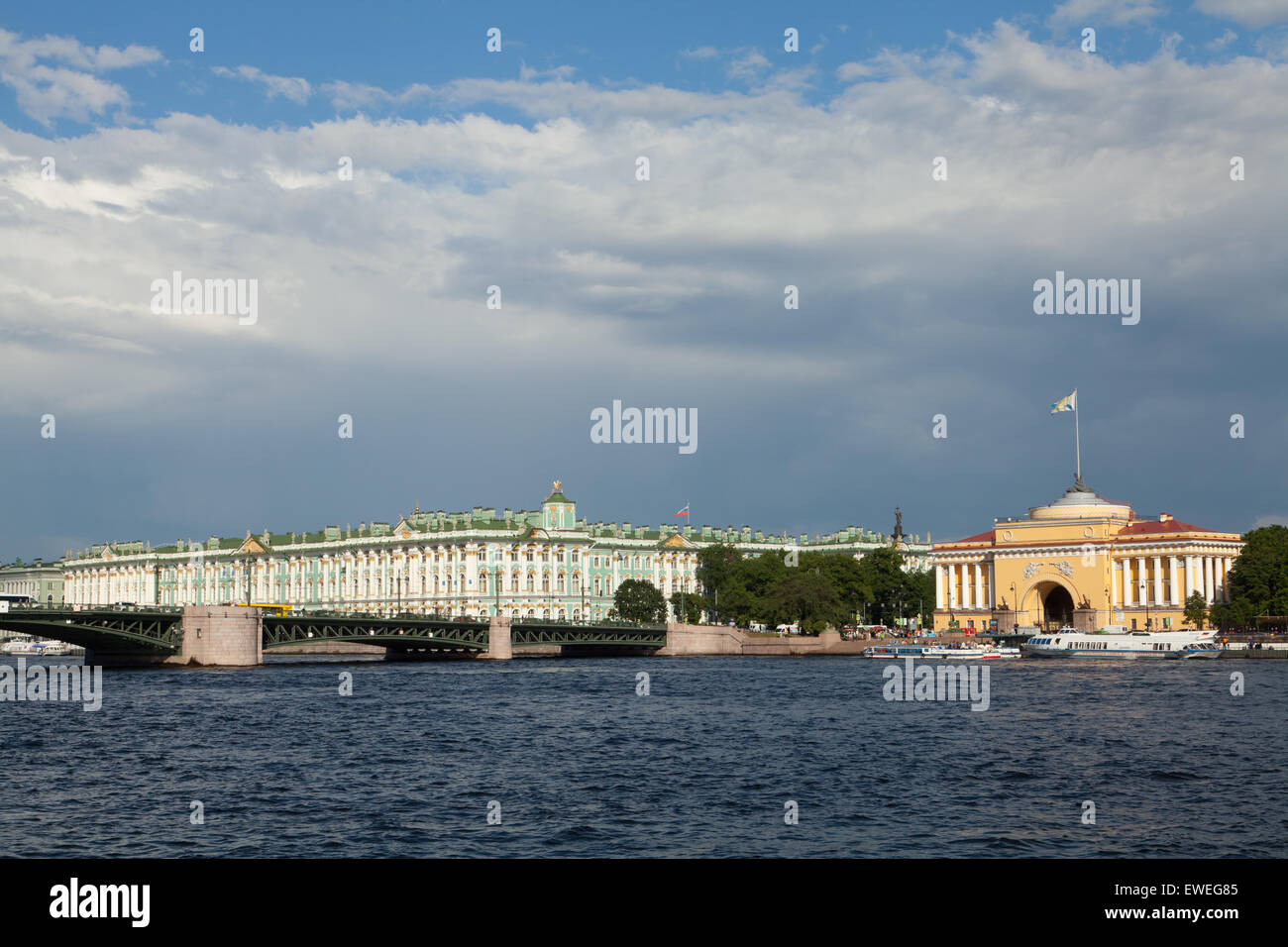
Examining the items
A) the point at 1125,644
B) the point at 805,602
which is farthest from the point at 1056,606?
the point at 1125,644

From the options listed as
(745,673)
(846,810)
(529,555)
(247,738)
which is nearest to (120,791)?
(247,738)

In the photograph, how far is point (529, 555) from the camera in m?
112

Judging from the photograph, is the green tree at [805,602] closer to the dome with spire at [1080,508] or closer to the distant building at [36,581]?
the dome with spire at [1080,508]

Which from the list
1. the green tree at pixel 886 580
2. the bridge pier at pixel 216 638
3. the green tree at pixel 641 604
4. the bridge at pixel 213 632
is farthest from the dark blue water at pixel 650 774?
the green tree at pixel 641 604

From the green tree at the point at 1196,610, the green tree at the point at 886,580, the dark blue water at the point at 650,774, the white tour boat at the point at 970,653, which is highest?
the green tree at the point at 886,580

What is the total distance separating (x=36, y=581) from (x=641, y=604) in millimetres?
84483

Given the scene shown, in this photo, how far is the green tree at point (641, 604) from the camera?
110 metres

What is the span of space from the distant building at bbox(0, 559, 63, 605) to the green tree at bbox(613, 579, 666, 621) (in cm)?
7614

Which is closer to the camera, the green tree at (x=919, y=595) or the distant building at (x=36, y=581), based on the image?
the green tree at (x=919, y=595)

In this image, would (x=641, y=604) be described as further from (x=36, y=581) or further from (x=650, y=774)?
(x=650, y=774)

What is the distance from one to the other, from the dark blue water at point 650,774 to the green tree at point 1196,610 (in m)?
44.3
